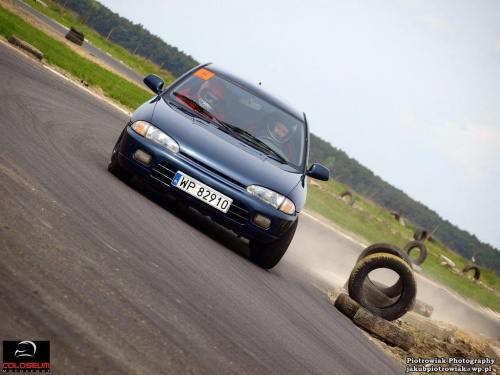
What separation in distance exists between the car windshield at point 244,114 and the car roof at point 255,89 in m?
0.10

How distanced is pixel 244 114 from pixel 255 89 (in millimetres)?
734

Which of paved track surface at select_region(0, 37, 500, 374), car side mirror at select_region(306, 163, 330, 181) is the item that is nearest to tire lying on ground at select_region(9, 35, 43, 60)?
paved track surface at select_region(0, 37, 500, 374)

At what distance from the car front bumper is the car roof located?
1.98m

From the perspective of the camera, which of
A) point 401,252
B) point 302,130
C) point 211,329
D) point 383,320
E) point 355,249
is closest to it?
point 211,329

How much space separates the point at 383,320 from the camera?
7727mm

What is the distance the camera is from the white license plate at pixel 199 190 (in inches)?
258

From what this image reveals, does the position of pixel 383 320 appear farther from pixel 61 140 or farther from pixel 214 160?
pixel 61 140

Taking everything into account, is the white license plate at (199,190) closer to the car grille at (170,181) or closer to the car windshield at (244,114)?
the car grille at (170,181)

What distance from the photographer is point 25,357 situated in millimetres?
2475

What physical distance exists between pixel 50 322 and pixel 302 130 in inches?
230

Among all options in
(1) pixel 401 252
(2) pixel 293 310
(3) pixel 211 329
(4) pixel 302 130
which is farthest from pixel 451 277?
(3) pixel 211 329

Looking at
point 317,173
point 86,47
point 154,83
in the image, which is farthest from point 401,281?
point 86,47

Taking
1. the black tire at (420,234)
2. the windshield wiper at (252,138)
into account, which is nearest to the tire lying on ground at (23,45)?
the windshield wiper at (252,138)

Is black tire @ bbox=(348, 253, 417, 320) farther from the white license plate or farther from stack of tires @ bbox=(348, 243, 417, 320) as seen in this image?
the white license plate
